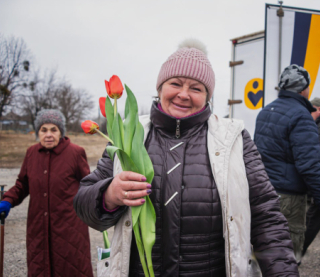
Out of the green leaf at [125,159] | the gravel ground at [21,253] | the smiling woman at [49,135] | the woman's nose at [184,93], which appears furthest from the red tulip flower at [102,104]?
the gravel ground at [21,253]

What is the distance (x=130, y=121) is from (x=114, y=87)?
14 centimetres

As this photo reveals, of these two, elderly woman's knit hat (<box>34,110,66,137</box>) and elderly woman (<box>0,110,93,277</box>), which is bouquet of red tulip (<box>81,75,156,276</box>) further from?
elderly woman's knit hat (<box>34,110,66,137</box>)

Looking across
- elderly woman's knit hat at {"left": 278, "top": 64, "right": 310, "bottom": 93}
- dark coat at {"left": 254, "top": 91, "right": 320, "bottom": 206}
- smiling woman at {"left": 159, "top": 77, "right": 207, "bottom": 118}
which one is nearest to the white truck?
elderly woman's knit hat at {"left": 278, "top": 64, "right": 310, "bottom": 93}

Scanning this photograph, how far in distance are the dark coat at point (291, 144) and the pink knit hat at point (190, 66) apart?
3.81 feet

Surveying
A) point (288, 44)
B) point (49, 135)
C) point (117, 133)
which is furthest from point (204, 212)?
point (288, 44)

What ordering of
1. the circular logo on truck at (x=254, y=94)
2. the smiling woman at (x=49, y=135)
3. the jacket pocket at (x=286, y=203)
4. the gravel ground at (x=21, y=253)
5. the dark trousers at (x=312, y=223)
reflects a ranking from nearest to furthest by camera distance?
the jacket pocket at (x=286, y=203), the smiling woman at (x=49, y=135), the dark trousers at (x=312, y=223), the gravel ground at (x=21, y=253), the circular logo on truck at (x=254, y=94)

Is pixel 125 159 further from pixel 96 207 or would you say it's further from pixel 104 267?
pixel 104 267

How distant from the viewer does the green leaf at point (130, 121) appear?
106cm

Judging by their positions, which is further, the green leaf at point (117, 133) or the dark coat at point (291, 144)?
the dark coat at point (291, 144)

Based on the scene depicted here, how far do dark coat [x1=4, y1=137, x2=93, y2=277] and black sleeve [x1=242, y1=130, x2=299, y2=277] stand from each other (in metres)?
1.93

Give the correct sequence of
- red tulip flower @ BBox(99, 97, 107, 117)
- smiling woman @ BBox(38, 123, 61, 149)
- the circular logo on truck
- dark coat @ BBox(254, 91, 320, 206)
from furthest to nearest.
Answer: the circular logo on truck < smiling woman @ BBox(38, 123, 61, 149) < dark coat @ BBox(254, 91, 320, 206) < red tulip flower @ BBox(99, 97, 107, 117)

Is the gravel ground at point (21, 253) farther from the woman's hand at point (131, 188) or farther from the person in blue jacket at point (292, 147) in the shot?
the woman's hand at point (131, 188)

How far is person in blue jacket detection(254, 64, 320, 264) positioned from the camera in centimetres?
221

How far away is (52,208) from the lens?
2.63m
